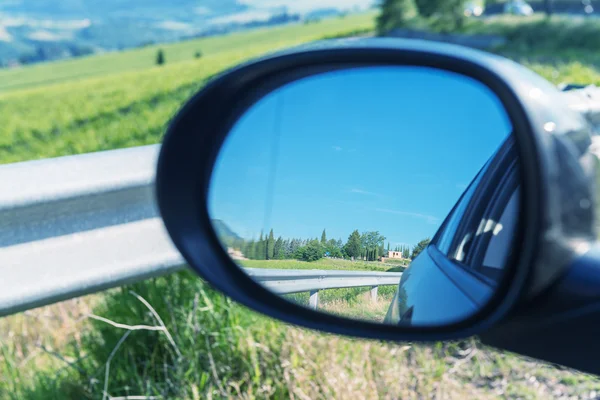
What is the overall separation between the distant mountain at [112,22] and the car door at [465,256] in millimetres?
45892

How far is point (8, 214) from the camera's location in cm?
173

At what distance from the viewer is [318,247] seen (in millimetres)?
1329

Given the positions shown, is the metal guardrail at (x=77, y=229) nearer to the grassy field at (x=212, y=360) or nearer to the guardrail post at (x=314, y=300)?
the grassy field at (x=212, y=360)

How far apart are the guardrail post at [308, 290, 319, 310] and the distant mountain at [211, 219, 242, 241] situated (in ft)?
0.69

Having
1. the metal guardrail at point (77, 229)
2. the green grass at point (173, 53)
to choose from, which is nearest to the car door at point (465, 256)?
the metal guardrail at point (77, 229)

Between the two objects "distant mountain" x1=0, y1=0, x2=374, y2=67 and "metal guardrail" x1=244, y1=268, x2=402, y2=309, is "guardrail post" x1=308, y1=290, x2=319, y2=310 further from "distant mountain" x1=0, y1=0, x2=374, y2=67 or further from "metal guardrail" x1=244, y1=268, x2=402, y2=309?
"distant mountain" x1=0, y1=0, x2=374, y2=67

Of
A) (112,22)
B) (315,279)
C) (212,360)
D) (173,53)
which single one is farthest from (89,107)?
(112,22)

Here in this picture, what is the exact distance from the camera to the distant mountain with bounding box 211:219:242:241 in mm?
1513

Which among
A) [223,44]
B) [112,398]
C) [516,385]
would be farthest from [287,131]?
[223,44]

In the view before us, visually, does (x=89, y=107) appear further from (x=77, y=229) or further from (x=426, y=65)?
(x=426, y=65)

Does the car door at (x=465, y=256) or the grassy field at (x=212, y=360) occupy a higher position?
the car door at (x=465, y=256)

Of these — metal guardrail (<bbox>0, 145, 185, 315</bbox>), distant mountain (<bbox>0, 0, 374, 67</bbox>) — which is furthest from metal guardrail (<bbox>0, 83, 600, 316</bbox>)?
distant mountain (<bbox>0, 0, 374, 67</bbox>)

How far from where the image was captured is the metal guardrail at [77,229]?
174cm

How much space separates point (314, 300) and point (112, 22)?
5782cm
